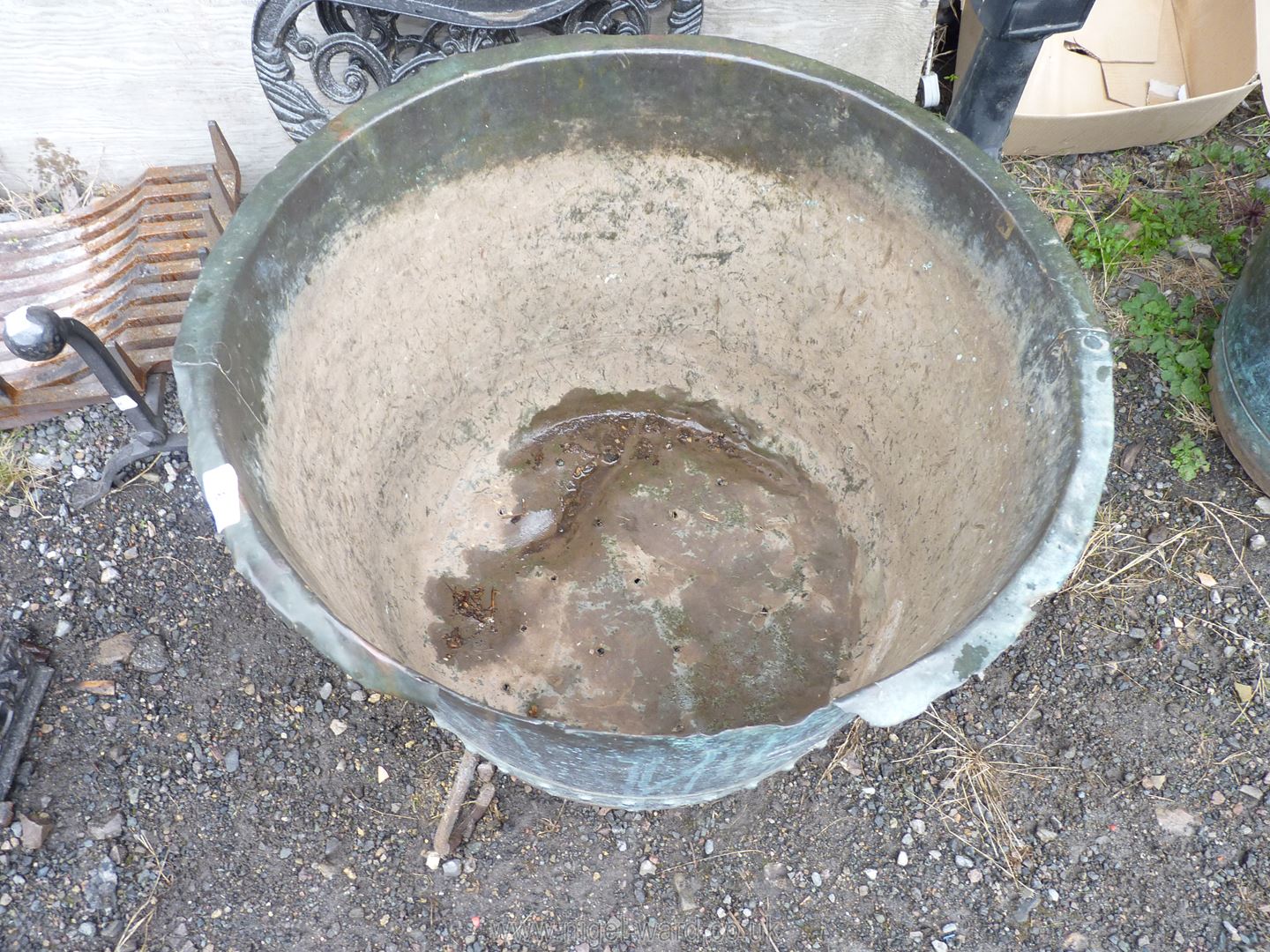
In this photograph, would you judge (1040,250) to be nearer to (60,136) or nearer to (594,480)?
(594,480)

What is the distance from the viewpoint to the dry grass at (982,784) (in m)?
1.91

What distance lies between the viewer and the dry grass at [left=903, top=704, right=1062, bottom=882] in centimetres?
191

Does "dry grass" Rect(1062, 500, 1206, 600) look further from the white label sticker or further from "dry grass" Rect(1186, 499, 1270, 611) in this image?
the white label sticker

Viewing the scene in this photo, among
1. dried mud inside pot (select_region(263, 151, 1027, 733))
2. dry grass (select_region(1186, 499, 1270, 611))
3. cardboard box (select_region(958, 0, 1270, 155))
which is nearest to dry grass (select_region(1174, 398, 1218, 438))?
dry grass (select_region(1186, 499, 1270, 611))

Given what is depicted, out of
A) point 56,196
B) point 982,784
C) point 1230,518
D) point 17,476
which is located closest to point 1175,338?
point 1230,518

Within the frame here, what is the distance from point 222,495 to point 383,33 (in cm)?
118

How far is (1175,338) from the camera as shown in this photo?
2.48 meters

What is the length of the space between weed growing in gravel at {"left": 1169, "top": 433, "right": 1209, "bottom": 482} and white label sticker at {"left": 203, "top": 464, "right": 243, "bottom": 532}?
222 centimetres

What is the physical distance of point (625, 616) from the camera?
A: 6.54ft

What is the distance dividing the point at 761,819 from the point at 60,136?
2495 mm

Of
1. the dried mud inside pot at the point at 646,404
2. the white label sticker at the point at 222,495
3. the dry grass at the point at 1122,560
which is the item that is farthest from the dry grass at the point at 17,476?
the dry grass at the point at 1122,560

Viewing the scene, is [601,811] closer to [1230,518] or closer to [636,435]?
[636,435]

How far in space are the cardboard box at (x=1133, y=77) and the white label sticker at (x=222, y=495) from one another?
2276mm

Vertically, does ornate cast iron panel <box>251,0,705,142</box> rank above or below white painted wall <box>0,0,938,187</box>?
above
